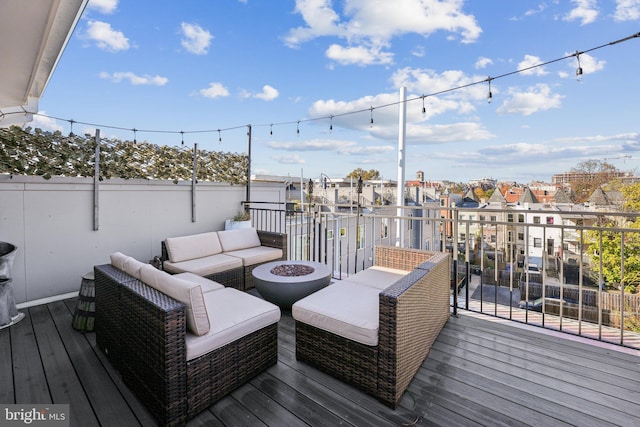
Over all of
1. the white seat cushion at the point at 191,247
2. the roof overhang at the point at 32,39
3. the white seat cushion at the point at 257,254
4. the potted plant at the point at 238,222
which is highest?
the roof overhang at the point at 32,39

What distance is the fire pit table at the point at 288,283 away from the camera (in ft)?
9.95

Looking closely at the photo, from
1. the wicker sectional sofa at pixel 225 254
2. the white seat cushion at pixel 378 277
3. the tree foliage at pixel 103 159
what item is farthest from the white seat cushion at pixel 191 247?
the white seat cushion at pixel 378 277

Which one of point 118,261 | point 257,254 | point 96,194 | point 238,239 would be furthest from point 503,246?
point 96,194

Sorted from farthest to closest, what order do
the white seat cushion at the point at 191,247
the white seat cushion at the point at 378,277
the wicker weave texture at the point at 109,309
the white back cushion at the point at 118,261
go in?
1. the white seat cushion at the point at 191,247
2. the white seat cushion at the point at 378,277
3. the white back cushion at the point at 118,261
4. the wicker weave texture at the point at 109,309

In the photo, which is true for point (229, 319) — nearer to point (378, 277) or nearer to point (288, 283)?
point (288, 283)

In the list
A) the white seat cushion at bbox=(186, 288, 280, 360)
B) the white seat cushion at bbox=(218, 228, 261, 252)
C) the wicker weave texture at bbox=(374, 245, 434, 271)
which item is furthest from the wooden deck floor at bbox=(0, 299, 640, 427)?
the white seat cushion at bbox=(218, 228, 261, 252)

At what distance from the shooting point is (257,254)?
4.20 meters

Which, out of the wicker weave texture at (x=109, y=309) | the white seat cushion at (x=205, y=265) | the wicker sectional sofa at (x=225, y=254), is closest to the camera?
Result: the wicker weave texture at (x=109, y=309)

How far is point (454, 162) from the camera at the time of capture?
17.0 m

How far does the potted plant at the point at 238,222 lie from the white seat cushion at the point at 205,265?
4.94 feet

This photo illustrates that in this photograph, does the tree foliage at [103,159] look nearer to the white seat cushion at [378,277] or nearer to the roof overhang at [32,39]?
the roof overhang at [32,39]

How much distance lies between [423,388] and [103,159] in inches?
190

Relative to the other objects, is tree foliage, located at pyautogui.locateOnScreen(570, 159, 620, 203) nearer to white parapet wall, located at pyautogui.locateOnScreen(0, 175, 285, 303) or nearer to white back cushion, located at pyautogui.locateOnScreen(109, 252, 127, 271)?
white parapet wall, located at pyautogui.locateOnScreen(0, 175, 285, 303)

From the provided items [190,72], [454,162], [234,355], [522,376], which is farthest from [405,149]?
[454,162]
